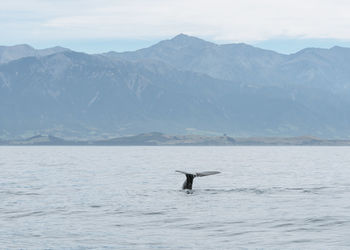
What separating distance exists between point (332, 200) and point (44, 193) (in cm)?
2747

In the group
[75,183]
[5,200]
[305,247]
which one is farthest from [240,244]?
[75,183]

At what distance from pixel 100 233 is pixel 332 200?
24350mm

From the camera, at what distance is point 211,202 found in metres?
52.6

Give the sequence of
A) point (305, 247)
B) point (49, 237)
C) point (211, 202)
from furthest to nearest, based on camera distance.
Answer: point (211, 202) → point (49, 237) → point (305, 247)

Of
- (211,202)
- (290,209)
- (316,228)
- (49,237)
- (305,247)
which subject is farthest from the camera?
(211,202)

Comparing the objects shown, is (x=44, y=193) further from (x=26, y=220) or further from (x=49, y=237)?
(x=49, y=237)

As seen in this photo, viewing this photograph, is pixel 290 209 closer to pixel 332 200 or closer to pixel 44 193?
pixel 332 200

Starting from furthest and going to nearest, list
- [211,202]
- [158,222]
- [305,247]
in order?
[211,202] < [158,222] < [305,247]

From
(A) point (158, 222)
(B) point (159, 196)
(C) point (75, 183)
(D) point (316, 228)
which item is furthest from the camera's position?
(C) point (75, 183)

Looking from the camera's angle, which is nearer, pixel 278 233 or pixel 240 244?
pixel 240 244

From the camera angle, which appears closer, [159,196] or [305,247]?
[305,247]

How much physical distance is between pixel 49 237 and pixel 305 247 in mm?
14010

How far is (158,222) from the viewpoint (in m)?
41.3

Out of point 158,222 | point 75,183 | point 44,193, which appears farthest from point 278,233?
point 75,183
